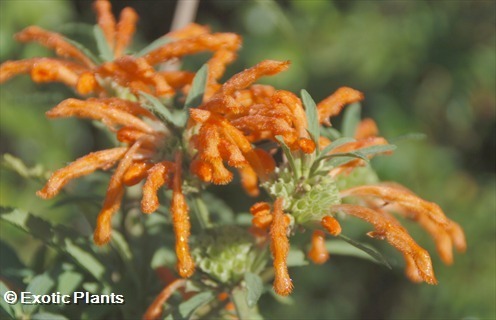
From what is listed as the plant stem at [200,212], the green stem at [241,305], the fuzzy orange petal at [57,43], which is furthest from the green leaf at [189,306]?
the fuzzy orange petal at [57,43]

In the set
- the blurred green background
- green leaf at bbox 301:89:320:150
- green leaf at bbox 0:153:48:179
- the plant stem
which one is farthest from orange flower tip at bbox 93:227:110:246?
the blurred green background

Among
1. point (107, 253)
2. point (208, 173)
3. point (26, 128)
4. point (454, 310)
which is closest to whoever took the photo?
point (208, 173)

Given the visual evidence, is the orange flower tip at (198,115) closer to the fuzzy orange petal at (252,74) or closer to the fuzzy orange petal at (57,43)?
the fuzzy orange petal at (252,74)

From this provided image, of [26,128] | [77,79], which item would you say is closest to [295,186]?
[77,79]

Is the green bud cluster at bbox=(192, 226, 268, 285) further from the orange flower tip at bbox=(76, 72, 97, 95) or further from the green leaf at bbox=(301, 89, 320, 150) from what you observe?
the orange flower tip at bbox=(76, 72, 97, 95)

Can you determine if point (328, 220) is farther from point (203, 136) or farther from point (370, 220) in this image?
point (203, 136)
